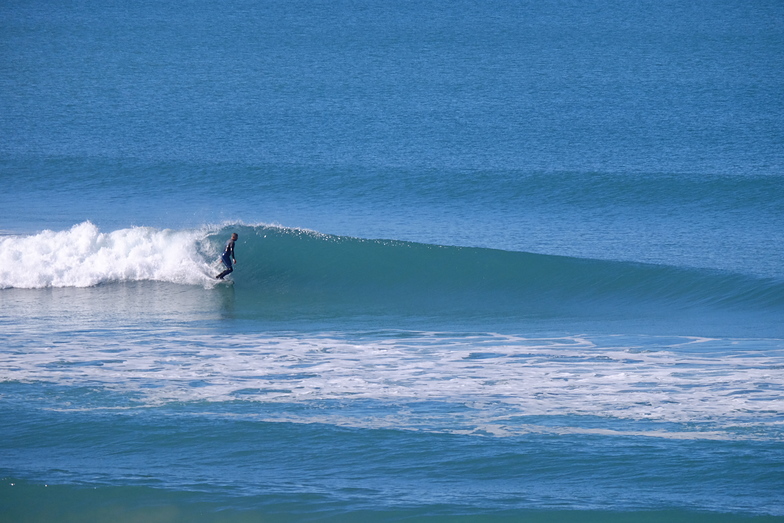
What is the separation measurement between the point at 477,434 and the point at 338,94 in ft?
137

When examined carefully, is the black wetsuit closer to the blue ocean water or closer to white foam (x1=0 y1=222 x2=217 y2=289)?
the blue ocean water

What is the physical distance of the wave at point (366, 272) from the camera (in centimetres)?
1475

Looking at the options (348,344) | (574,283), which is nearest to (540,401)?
(348,344)

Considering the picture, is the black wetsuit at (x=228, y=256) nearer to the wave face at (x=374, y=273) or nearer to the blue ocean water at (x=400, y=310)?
the blue ocean water at (x=400, y=310)

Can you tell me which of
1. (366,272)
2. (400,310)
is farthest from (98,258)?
(400,310)

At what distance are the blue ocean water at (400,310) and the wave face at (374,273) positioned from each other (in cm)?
7

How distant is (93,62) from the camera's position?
57000 mm

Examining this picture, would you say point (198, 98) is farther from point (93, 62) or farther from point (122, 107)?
point (93, 62)

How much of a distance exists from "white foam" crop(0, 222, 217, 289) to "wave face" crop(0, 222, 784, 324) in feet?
0.07

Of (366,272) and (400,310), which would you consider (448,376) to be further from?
(366,272)

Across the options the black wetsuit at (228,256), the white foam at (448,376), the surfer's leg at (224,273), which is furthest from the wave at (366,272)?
the white foam at (448,376)

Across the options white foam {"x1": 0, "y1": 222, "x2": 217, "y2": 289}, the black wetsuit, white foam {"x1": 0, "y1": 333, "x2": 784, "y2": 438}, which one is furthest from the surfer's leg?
white foam {"x1": 0, "y1": 333, "x2": 784, "y2": 438}

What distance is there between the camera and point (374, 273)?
1661cm

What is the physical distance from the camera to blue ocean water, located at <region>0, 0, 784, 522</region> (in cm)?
666
